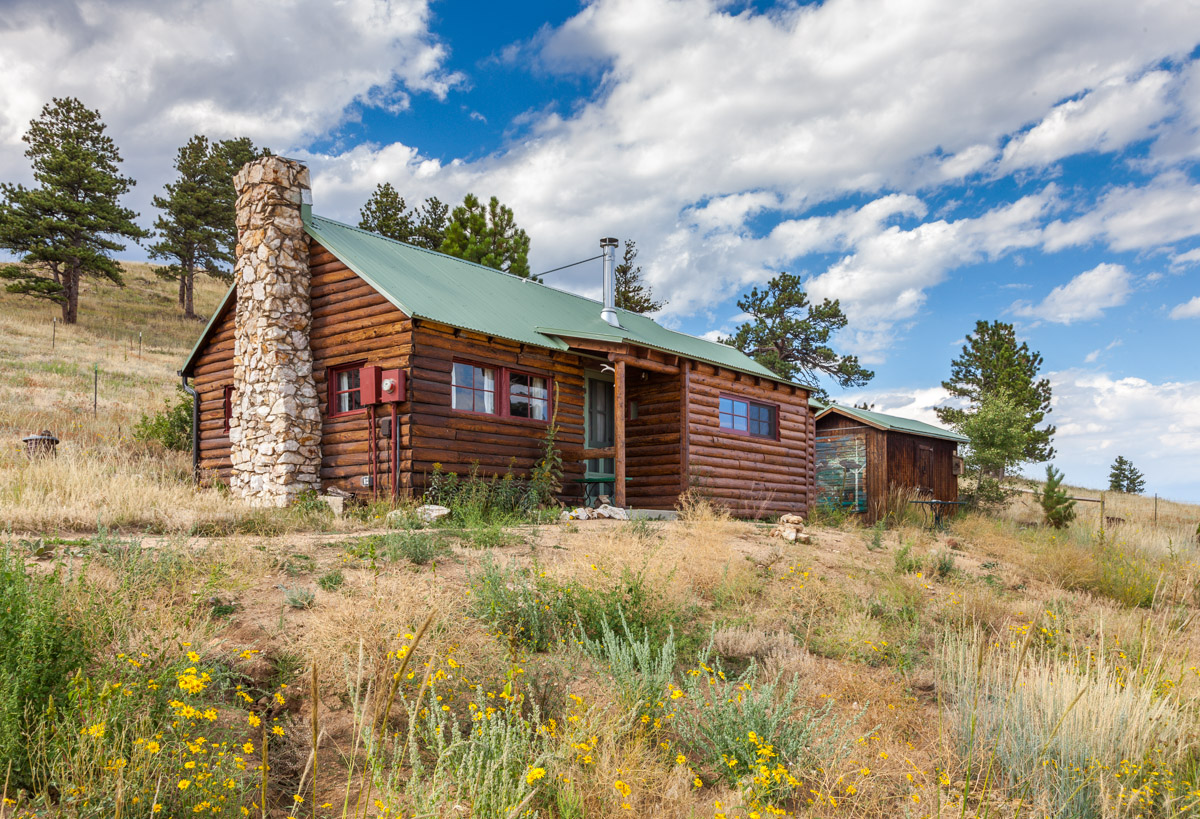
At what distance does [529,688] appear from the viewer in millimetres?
4219

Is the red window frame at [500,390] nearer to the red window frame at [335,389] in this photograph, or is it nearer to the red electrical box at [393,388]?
the red electrical box at [393,388]

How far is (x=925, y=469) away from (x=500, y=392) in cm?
1680

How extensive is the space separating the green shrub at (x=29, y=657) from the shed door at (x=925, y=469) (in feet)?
80.7

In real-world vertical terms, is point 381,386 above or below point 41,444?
above

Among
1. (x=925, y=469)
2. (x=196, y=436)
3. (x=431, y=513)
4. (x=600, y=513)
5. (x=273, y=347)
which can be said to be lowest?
(x=600, y=513)

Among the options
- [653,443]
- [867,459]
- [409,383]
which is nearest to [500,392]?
[409,383]

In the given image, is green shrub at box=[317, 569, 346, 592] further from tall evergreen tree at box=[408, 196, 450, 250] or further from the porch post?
tall evergreen tree at box=[408, 196, 450, 250]

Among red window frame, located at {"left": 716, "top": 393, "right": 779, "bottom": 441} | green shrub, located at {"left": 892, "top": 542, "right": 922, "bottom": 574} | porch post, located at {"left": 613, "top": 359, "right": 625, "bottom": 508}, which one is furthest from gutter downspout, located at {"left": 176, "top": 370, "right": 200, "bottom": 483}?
green shrub, located at {"left": 892, "top": 542, "right": 922, "bottom": 574}

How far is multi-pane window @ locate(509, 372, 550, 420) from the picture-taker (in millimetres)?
15398

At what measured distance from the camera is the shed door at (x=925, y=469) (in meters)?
25.6

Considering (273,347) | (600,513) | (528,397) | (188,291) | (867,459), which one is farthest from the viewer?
(188,291)

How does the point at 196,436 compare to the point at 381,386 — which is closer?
the point at 381,386

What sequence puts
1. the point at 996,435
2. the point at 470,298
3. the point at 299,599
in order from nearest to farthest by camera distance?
the point at 299,599 → the point at 470,298 → the point at 996,435

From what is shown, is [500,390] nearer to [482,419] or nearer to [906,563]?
[482,419]
